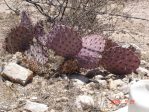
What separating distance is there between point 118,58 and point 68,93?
62cm

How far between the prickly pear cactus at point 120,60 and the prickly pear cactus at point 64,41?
28cm

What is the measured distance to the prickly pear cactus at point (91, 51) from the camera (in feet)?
12.4

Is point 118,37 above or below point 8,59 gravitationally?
above

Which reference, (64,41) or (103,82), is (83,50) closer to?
(64,41)

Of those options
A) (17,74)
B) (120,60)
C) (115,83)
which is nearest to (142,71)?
(120,60)

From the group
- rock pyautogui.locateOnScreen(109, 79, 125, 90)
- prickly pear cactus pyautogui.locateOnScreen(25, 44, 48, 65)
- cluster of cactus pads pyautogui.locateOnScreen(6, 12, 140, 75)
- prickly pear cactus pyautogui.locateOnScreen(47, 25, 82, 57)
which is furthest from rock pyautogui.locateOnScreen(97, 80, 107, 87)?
prickly pear cactus pyautogui.locateOnScreen(25, 44, 48, 65)

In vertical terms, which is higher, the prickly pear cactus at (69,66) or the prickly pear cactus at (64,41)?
the prickly pear cactus at (64,41)

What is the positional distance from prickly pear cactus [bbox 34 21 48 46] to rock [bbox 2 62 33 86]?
340 mm

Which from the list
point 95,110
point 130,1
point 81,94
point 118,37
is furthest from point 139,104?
point 130,1

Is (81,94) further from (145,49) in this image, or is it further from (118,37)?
(118,37)

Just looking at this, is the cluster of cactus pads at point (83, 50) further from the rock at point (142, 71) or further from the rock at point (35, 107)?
the rock at point (35, 107)

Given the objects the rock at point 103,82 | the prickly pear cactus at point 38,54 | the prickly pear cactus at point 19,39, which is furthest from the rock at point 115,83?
the prickly pear cactus at point 19,39

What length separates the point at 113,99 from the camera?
3.43 meters

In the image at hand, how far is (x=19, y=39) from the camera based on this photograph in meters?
4.10
